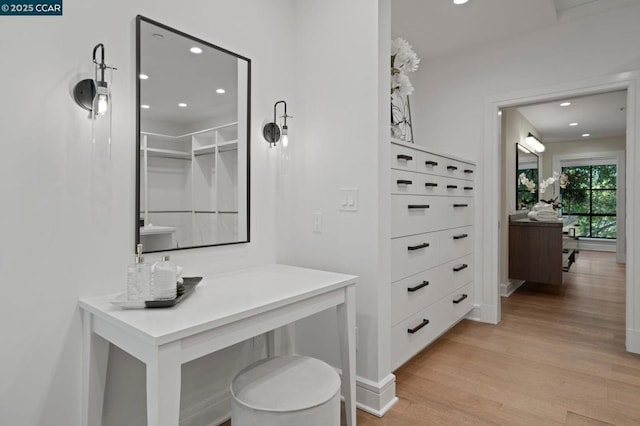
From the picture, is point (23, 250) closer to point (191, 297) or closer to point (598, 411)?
point (191, 297)

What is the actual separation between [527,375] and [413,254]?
3.55 ft

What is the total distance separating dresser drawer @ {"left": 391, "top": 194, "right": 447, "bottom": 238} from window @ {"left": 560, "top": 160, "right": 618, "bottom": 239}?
7.80 meters

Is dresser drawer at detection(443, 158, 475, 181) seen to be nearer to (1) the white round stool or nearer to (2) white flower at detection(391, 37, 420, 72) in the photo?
(2) white flower at detection(391, 37, 420, 72)

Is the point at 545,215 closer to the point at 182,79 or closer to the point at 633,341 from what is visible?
the point at 633,341

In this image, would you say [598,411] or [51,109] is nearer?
[51,109]

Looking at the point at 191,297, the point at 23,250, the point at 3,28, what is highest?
the point at 3,28

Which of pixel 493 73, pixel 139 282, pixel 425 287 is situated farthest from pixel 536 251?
pixel 139 282

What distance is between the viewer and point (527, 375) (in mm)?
2344

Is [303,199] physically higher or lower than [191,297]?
higher

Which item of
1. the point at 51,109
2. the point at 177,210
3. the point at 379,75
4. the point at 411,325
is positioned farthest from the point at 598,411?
the point at 51,109

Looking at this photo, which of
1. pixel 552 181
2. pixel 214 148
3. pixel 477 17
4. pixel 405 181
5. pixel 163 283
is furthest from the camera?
pixel 552 181

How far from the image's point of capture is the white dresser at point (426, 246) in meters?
2.18

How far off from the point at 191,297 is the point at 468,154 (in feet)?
9.97

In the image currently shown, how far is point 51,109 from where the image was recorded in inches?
50.6
